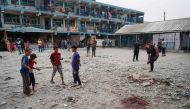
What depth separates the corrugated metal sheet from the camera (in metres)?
26.3

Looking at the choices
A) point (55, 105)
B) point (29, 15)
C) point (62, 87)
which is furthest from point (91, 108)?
point (29, 15)

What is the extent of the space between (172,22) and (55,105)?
26.8 metres

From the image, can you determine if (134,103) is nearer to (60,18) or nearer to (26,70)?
(26,70)

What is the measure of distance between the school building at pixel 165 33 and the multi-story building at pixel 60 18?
911 cm

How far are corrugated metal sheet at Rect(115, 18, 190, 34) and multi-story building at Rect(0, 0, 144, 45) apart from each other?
9.47m

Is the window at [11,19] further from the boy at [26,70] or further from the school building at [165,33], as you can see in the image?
the boy at [26,70]

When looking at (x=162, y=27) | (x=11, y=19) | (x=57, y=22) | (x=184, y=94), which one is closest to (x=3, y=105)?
(x=184, y=94)

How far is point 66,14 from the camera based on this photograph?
37281mm

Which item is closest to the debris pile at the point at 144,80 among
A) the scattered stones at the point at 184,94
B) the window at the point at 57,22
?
the scattered stones at the point at 184,94

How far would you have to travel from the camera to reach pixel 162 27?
29.1m

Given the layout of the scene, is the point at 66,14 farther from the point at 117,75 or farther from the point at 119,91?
the point at 119,91

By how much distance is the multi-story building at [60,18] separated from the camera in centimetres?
3014

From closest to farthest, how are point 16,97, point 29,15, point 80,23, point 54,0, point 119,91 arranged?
1. point 16,97
2. point 119,91
3. point 29,15
4. point 54,0
5. point 80,23

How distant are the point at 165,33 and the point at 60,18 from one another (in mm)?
19142
